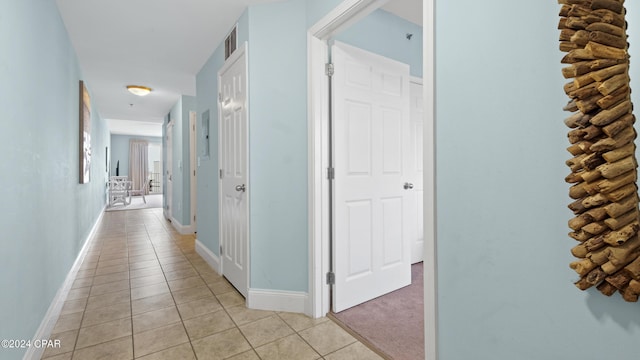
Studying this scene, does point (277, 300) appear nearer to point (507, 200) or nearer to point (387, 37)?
point (507, 200)

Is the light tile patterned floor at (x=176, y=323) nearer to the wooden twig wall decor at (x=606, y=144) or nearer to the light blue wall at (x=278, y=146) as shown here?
the light blue wall at (x=278, y=146)

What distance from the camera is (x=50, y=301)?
207 cm

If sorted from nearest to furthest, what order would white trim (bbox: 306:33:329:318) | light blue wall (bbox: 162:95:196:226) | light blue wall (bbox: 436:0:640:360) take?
light blue wall (bbox: 436:0:640:360)
white trim (bbox: 306:33:329:318)
light blue wall (bbox: 162:95:196:226)

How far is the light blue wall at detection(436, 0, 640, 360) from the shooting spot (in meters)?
0.87

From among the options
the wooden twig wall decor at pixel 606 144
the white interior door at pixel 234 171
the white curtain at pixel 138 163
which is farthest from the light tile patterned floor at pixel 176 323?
the white curtain at pixel 138 163

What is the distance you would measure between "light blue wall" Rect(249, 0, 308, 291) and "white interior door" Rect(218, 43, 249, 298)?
0.36 feet

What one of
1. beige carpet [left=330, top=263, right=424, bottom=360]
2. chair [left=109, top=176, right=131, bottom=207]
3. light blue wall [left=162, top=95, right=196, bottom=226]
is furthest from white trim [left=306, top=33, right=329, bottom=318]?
chair [left=109, top=176, right=131, bottom=207]

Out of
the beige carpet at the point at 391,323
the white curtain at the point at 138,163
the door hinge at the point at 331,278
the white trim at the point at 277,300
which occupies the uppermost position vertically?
the white curtain at the point at 138,163

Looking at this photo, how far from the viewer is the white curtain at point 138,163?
38.9ft

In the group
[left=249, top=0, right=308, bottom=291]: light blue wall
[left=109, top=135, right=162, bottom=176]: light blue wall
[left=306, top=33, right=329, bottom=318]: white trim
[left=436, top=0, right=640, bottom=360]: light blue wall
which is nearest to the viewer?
[left=436, top=0, right=640, bottom=360]: light blue wall

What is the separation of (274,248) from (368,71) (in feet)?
5.23

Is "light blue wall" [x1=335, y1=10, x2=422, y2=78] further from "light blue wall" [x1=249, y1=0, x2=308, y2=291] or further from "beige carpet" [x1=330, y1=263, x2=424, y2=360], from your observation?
"beige carpet" [x1=330, y1=263, x2=424, y2=360]

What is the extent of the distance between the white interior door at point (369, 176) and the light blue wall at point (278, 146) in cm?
27

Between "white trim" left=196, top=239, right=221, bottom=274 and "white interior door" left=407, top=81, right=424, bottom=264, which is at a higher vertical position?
"white interior door" left=407, top=81, right=424, bottom=264
